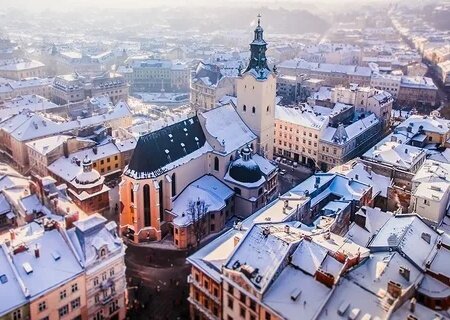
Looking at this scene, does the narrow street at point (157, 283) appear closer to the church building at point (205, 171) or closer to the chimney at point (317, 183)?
the church building at point (205, 171)

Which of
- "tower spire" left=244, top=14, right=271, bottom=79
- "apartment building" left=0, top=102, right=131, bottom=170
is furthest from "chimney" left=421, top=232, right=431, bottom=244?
"apartment building" left=0, top=102, right=131, bottom=170

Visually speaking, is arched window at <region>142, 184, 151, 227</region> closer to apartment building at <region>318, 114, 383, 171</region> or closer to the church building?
the church building

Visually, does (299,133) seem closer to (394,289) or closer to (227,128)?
(227,128)

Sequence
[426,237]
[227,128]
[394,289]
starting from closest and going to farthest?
[394,289] → [426,237] → [227,128]

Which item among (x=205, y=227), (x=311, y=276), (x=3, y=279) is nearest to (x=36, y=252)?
(x=3, y=279)

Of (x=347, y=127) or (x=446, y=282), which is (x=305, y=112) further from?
(x=446, y=282)

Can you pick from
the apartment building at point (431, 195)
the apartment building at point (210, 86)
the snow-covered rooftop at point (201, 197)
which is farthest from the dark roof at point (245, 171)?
the apartment building at point (210, 86)

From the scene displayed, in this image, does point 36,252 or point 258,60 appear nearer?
point 36,252
